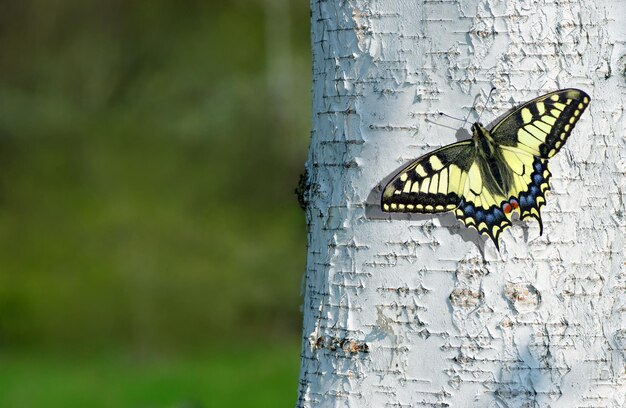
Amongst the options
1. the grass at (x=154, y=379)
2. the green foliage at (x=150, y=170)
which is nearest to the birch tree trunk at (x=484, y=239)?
the grass at (x=154, y=379)

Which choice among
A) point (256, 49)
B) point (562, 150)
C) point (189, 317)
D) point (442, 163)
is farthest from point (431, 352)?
point (256, 49)

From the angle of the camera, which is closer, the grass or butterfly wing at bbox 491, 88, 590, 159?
butterfly wing at bbox 491, 88, 590, 159

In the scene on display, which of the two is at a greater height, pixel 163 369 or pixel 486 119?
pixel 486 119

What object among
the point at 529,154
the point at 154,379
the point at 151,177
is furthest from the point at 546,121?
the point at 151,177

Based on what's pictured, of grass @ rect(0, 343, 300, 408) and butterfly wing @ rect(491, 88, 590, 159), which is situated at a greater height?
butterfly wing @ rect(491, 88, 590, 159)

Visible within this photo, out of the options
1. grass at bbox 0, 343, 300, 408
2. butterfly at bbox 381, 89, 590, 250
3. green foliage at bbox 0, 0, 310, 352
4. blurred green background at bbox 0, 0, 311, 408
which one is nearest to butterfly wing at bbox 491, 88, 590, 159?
butterfly at bbox 381, 89, 590, 250

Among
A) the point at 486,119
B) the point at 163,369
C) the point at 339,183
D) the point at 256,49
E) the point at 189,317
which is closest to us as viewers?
the point at 486,119

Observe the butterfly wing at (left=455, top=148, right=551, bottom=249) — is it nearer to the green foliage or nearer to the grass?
the grass

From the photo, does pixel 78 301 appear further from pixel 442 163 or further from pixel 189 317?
pixel 442 163
